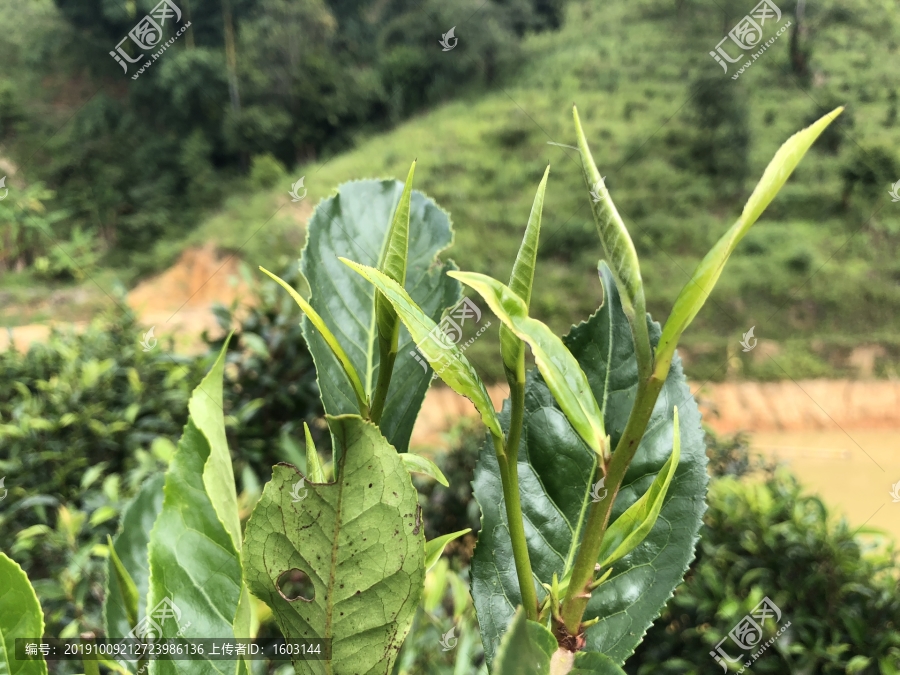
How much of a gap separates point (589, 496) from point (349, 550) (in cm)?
9

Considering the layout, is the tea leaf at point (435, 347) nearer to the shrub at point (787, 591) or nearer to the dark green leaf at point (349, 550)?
the dark green leaf at point (349, 550)

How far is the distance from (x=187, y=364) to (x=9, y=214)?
5338mm

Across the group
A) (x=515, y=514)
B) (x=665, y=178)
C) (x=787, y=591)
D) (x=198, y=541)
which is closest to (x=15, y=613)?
(x=198, y=541)

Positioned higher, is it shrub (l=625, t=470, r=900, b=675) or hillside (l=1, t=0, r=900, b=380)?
shrub (l=625, t=470, r=900, b=675)

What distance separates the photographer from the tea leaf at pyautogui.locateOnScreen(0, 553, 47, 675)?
171mm

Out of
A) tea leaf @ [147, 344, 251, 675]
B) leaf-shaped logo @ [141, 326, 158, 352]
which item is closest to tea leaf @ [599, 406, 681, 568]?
tea leaf @ [147, 344, 251, 675]

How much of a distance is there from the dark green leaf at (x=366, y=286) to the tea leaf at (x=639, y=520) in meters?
0.07

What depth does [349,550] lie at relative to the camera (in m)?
0.13

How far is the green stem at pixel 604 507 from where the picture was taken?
0.12 metres

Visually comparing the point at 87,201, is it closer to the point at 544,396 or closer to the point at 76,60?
the point at 76,60

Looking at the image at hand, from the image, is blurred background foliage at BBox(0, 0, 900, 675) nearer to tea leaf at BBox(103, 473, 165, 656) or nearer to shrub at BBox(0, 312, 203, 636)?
shrub at BBox(0, 312, 203, 636)

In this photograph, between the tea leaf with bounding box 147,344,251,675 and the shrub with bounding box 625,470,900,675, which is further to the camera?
the shrub with bounding box 625,470,900,675

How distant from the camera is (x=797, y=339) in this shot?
171 inches

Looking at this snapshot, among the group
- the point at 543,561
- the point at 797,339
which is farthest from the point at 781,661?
the point at 797,339
